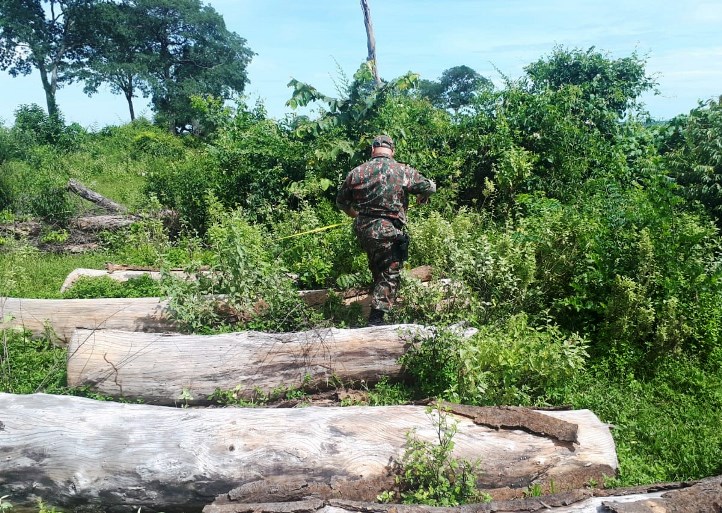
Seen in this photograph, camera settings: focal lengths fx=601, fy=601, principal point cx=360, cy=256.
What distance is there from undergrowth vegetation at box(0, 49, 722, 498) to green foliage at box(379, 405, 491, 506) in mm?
813

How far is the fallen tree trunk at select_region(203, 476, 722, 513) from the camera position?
3.34m

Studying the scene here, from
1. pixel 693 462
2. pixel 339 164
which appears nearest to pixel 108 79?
pixel 339 164

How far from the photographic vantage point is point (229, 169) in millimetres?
11258

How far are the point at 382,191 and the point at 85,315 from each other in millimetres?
3523

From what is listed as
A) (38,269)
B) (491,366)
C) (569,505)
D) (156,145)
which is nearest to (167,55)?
(156,145)

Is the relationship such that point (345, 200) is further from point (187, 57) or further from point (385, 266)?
point (187, 57)

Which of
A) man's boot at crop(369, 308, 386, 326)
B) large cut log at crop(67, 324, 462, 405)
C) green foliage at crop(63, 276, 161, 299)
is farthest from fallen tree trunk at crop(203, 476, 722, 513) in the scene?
green foliage at crop(63, 276, 161, 299)

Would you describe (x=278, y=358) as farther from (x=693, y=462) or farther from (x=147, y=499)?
(x=693, y=462)

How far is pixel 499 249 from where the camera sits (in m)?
6.62

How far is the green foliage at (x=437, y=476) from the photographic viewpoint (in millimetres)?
3668

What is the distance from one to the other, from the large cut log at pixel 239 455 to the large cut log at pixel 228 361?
3.08 ft

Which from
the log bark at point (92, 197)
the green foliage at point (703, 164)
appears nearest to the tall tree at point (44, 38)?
the log bark at point (92, 197)

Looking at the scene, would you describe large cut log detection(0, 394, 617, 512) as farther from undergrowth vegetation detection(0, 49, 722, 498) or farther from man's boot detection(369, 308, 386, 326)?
man's boot detection(369, 308, 386, 326)

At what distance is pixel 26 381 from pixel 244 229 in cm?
295
